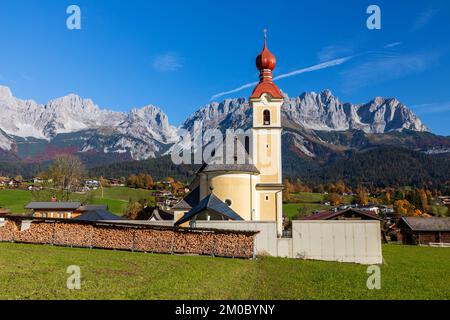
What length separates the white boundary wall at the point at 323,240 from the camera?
23.5m

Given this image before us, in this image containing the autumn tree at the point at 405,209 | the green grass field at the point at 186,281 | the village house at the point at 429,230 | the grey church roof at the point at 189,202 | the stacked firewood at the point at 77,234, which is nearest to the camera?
the green grass field at the point at 186,281

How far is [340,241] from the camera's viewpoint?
23.8 m

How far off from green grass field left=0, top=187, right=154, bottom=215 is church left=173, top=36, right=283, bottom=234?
48.7 m

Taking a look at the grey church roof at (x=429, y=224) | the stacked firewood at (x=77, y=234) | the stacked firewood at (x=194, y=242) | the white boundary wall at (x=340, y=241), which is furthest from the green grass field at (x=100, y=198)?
the white boundary wall at (x=340, y=241)

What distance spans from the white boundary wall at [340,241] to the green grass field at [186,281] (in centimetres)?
509

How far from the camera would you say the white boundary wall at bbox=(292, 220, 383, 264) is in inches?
925

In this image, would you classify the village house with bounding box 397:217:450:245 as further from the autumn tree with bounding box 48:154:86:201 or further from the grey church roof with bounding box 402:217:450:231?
the autumn tree with bounding box 48:154:86:201

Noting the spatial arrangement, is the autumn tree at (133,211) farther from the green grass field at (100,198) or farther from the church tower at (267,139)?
the church tower at (267,139)

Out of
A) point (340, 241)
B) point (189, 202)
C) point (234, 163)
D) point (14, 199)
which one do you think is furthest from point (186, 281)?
point (14, 199)

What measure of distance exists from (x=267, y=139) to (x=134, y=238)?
66.8 feet
